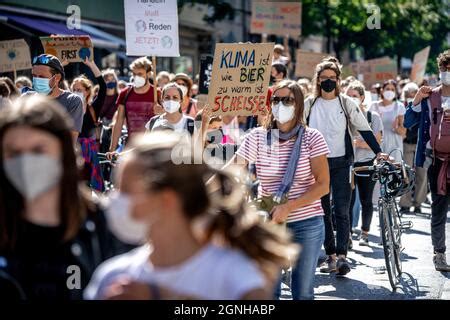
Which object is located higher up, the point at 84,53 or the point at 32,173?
the point at 84,53

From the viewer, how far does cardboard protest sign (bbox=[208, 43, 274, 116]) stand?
8820 millimetres

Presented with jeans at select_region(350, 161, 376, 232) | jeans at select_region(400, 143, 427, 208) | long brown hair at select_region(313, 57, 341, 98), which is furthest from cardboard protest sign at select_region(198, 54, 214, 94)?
jeans at select_region(400, 143, 427, 208)

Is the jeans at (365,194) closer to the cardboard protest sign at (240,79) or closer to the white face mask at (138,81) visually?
the cardboard protest sign at (240,79)

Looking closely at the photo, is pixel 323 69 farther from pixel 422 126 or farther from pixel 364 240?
pixel 364 240

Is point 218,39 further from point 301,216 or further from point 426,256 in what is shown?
point 301,216

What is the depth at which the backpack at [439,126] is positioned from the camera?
913cm

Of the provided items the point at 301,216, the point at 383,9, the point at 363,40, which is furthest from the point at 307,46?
the point at 301,216

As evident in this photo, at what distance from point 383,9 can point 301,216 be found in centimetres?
3003

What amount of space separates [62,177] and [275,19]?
657 inches

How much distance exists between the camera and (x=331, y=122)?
889 cm

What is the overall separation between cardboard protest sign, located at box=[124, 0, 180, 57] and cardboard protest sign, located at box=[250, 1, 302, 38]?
9134mm

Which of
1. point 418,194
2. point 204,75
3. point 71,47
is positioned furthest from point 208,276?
point 418,194

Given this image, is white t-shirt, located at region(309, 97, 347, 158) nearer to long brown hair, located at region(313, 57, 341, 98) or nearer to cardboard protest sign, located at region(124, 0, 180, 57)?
long brown hair, located at region(313, 57, 341, 98)

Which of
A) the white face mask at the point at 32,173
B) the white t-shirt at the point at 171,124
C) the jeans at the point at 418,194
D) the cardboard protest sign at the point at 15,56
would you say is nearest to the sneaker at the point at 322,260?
the white t-shirt at the point at 171,124
